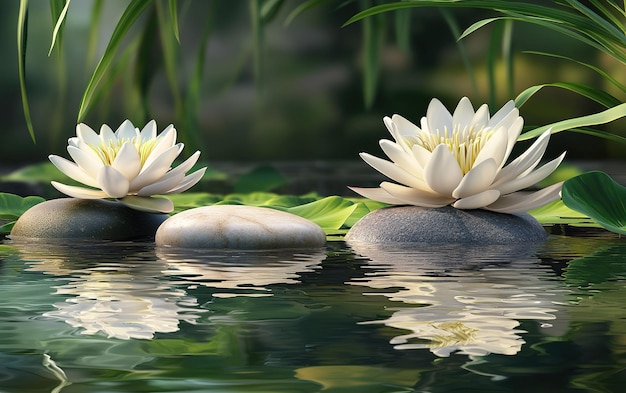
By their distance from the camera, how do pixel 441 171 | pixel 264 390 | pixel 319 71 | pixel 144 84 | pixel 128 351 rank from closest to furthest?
pixel 264 390 → pixel 128 351 → pixel 441 171 → pixel 144 84 → pixel 319 71

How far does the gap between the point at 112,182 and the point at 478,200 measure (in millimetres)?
810

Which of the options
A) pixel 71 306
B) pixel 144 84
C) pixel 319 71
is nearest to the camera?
pixel 71 306

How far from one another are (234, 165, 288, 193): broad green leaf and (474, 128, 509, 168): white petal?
1.85 metres

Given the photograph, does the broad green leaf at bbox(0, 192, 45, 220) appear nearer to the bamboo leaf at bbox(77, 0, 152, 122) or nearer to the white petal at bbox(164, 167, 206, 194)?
the white petal at bbox(164, 167, 206, 194)

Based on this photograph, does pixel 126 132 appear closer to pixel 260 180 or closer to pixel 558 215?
pixel 558 215

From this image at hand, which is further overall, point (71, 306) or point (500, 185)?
point (500, 185)

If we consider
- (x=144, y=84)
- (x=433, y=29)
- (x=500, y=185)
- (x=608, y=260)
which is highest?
(x=433, y=29)

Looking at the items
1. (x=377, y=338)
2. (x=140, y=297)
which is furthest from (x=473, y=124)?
(x=377, y=338)

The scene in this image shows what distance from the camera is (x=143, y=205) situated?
233 centimetres

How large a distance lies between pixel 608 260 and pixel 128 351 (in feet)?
3.82

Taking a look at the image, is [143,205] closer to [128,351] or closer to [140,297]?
[140,297]

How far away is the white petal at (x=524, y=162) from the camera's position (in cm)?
215

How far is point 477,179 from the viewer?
2.13m

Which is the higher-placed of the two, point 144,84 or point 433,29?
point 433,29
